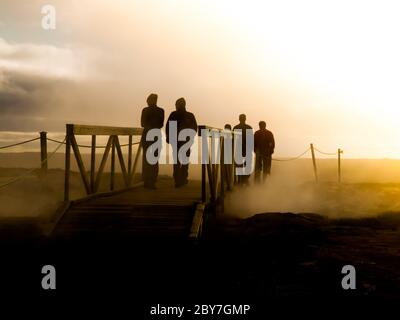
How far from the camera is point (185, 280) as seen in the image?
7191 millimetres

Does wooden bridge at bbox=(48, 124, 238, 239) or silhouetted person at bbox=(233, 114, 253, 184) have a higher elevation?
silhouetted person at bbox=(233, 114, 253, 184)

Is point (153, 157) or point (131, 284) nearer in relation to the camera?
point (131, 284)

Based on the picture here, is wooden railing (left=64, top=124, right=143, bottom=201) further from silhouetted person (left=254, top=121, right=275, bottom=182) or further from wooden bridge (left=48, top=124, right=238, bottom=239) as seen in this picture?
silhouetted person (left=254, top=121, right=275, bottom=182)

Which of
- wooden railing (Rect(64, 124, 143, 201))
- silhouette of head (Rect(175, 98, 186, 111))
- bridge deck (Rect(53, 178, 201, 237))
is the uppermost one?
silhouette of head (Rect(175, 98, 186, 111))

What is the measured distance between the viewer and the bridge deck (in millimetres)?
8750

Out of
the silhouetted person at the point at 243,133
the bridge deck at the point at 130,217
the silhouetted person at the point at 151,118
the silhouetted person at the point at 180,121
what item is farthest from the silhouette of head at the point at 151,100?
the silhouetted person at the point at 243,133

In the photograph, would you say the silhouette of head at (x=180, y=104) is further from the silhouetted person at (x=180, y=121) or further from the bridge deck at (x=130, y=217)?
the bridge deck at (x=130, y=217)

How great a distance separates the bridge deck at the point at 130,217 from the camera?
8.75 m

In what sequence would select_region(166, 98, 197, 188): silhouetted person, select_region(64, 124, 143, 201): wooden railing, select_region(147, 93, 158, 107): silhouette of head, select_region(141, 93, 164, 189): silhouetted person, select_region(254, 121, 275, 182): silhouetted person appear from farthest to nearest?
select_region(254, 121, 275, 182): silhouetted person, select_region(147, 93, 158, 107): silhouette of head, select_region(141, 93, 164, 189): silhouetted person, select_region(166, 98, 197, 188): silhouetted person, select_region(64, 124, 143, 201): wooden railing

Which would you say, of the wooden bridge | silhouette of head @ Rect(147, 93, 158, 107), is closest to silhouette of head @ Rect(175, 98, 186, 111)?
silhouette of head @ Rect(147, 93, 158, 107)
